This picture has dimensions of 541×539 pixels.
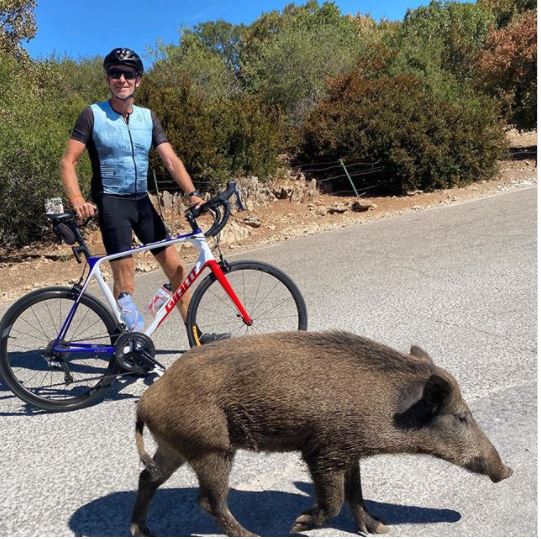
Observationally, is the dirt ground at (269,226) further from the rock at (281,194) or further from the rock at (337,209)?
the rock at (281,194)

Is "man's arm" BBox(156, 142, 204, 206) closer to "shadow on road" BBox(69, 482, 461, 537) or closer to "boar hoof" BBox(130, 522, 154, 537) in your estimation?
"shadow on road" BBox(69, 482, 461, 537)

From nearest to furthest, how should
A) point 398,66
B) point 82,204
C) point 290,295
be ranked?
1. point 82,204
2. point 290,295
3. point 398,66

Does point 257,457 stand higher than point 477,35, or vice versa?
point 477,35

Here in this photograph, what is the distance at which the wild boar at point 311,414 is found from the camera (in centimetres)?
249

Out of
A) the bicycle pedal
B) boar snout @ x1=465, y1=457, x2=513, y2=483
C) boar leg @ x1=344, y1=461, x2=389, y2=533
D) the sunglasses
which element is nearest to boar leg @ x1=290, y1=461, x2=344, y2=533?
boar leg @ x1=344, y1=461, x2=389, y2=533

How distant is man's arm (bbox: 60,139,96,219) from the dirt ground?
4477 millimetres

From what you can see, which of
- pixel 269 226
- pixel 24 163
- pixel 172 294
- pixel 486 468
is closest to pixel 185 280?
pixel 172 294

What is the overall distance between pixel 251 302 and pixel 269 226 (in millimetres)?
6126

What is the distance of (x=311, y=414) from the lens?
2498 mm

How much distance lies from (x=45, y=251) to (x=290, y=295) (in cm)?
755

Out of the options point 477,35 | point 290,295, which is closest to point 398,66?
point 477,35

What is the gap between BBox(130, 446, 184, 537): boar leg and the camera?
8.97 feet

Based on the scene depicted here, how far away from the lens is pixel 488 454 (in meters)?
2.69

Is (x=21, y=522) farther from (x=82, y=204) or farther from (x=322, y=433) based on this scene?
(x=82, y=204)
